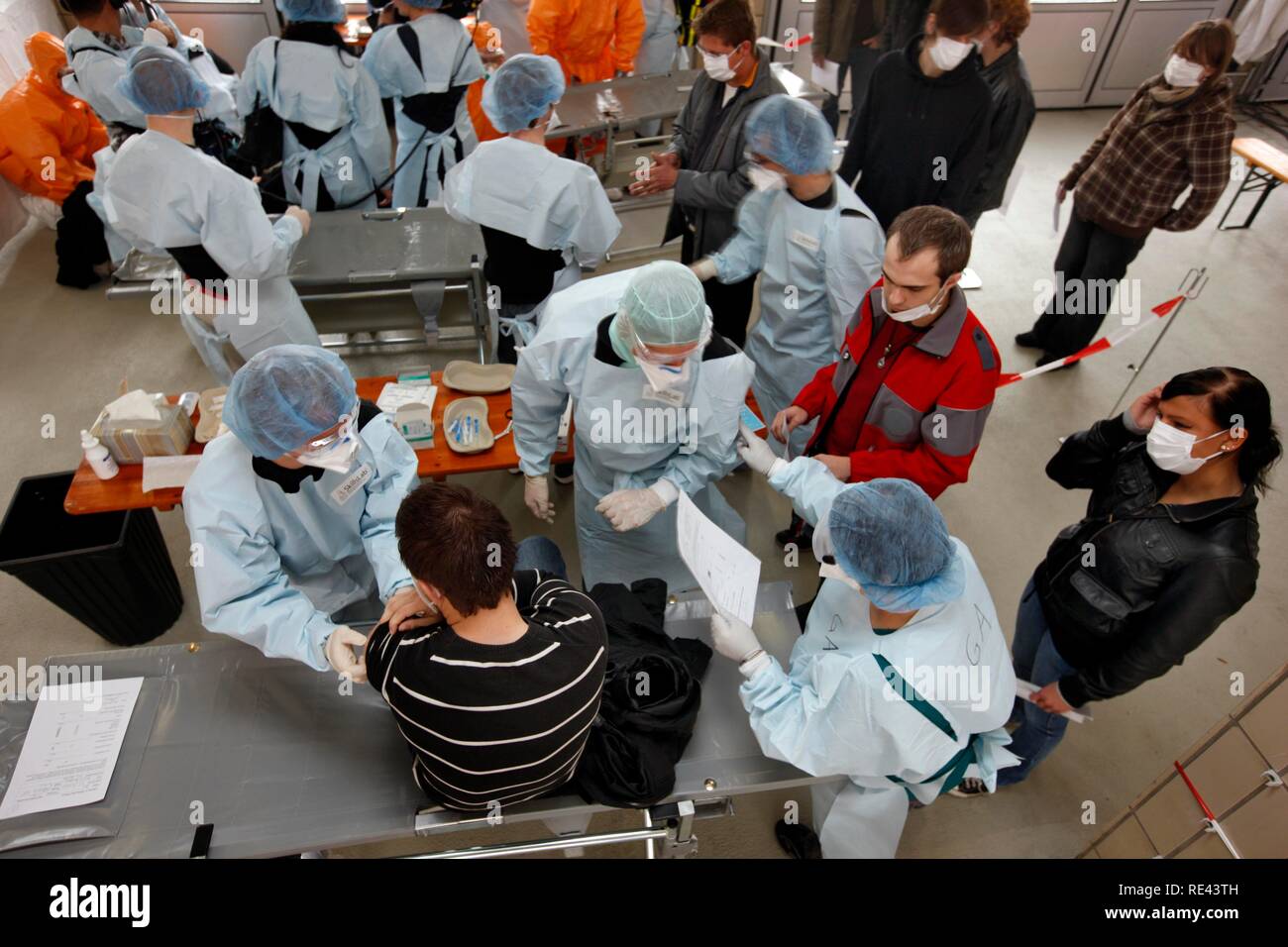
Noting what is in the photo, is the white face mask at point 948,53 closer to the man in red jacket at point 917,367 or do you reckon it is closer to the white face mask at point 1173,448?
the man in red jacket at point 917,367

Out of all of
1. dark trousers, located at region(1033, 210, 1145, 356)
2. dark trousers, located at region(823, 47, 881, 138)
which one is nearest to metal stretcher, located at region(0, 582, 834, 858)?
dark trousers, located at region(1033, 210, 1145, 356)

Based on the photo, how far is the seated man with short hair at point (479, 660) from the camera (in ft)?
4.73

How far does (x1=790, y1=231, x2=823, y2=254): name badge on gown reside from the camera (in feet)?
8.91

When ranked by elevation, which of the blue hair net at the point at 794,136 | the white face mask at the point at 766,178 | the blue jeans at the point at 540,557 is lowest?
the blue jeans at the point at 540,557

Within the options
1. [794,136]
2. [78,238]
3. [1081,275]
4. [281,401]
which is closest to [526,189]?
[794,136]

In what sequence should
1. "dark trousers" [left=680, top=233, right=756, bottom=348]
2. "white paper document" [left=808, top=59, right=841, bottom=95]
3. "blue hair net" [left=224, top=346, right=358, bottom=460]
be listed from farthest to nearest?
"white paper document" [left=808, top=59, right=841, bottom=95] → "dark trousers" [left=680, top=233, right=756, bottom=348] → "blue hair net" [left=224, top=346, right=358, bottom=460]

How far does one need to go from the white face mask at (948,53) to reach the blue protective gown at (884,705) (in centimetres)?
229

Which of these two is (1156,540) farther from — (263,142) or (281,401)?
(263,142)

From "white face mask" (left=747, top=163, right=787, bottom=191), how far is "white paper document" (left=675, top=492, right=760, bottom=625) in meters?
1.38

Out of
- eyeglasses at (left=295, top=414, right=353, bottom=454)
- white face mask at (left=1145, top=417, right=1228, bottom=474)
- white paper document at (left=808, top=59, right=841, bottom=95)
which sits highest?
eyeglasses at (left=295, top=414, right=353, bottom=454)

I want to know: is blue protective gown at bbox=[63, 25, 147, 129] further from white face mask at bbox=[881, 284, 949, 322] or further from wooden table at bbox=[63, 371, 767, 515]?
white face mask at bbox=[881, 284, 949, 322]

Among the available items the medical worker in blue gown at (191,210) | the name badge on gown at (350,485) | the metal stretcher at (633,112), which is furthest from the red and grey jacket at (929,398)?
the metal stretcher at (633,112)

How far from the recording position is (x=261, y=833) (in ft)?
5.70
